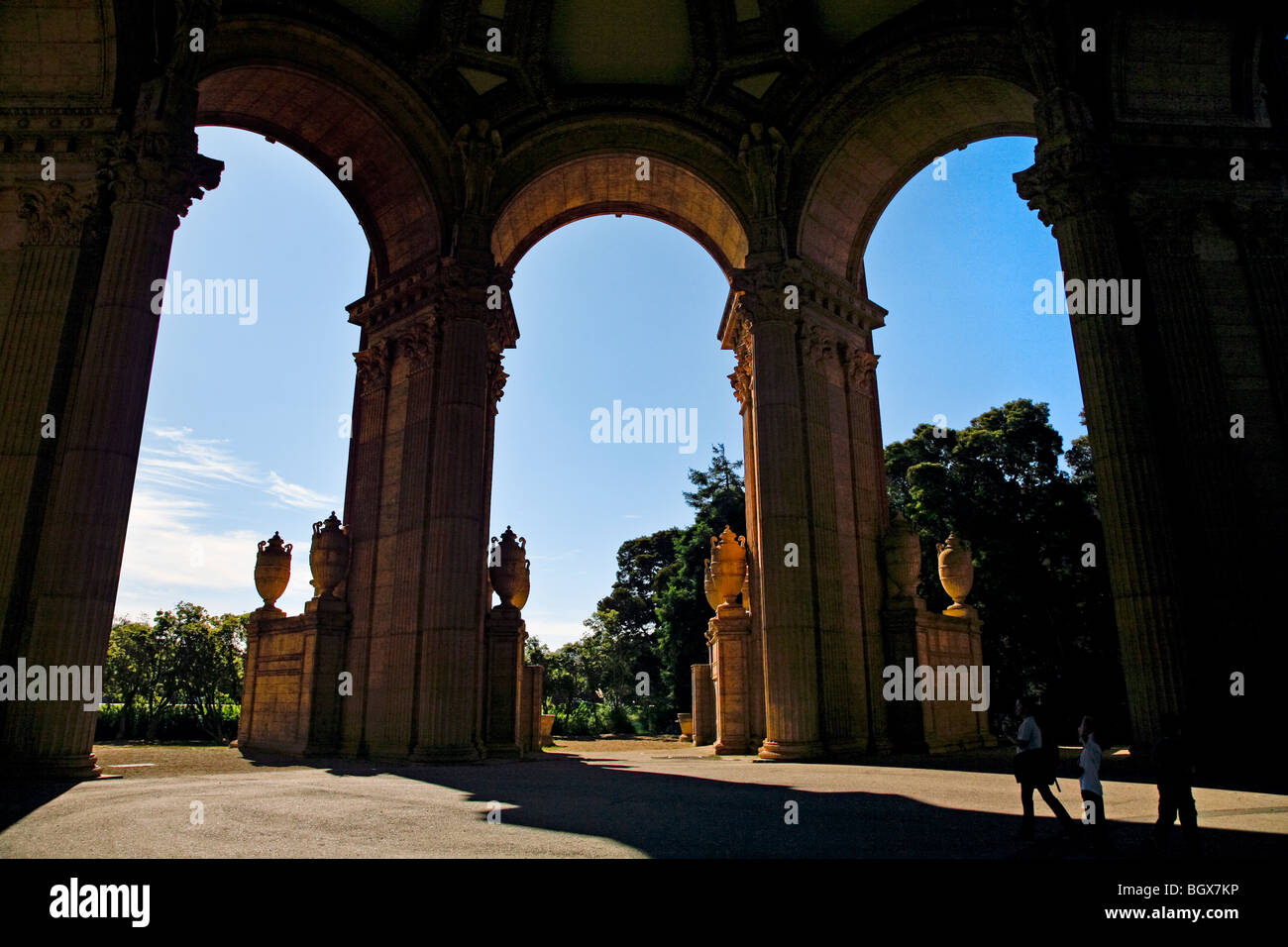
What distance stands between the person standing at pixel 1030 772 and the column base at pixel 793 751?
9635 mm

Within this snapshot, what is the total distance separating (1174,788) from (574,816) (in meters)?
5.45

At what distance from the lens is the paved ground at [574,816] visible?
6.11 meters

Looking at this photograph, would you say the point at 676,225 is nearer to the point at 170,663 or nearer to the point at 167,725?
the point at 167,725

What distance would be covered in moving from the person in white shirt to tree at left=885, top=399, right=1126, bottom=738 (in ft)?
88.4

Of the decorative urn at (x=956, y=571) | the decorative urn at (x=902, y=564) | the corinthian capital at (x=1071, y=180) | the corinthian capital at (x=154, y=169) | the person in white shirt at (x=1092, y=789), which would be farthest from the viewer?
the decorative urn at (x=956, y=571)

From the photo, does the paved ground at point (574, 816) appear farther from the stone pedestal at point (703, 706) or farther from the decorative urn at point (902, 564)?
the stone pedestal at point (703, 706)

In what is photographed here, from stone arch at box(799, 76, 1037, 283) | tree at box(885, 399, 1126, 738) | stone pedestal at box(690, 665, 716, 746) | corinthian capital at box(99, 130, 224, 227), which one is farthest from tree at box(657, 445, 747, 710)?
corinthian capital at box(99, 130, 224, 227)

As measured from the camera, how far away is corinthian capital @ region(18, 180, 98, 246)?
572 inches

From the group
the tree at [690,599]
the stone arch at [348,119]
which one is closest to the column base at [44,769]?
the stone arch at [348,119]

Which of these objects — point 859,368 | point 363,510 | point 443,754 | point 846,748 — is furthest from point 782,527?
point 363,510

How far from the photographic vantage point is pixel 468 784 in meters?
11.7
